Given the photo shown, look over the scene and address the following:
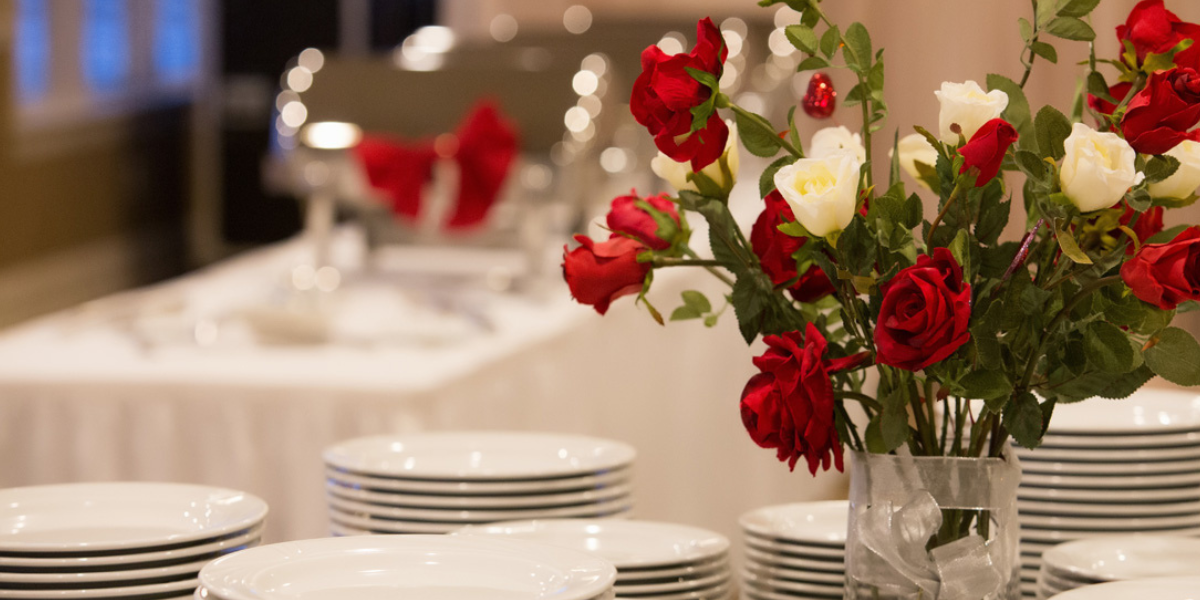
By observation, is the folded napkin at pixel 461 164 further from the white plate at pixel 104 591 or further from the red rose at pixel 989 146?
the red rose at pixel 989 146

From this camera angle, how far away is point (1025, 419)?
0.66 m

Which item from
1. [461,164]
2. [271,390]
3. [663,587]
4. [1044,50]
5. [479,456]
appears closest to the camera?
[1044,50]

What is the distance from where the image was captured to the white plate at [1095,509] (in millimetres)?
976

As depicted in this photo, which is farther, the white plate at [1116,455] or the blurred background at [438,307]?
the blurred background at [438,307]

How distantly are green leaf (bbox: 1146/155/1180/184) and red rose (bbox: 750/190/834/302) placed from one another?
Result: 0.51ft

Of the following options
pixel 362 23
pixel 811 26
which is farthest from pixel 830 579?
pixel 362 23

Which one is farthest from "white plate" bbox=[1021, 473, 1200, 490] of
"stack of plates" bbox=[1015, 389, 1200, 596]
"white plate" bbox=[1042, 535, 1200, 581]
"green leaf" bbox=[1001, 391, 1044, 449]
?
"green leaf" bbox=[1001, 391, 1044, 449]

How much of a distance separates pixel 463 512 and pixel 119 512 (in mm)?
218

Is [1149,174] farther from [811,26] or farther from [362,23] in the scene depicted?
[362,23]

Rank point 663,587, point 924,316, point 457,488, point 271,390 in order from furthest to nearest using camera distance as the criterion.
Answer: point 271,390
point 457,488
point 663,587
point 924,316

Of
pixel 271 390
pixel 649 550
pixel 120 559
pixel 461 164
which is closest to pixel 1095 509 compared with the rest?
pixel 649 550

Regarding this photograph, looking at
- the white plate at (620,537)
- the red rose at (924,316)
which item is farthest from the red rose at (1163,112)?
the white plate at (620,537)

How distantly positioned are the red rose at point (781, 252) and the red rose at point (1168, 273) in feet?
0.50

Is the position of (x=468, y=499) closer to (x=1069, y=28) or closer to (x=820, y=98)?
(x=820, y=98)
